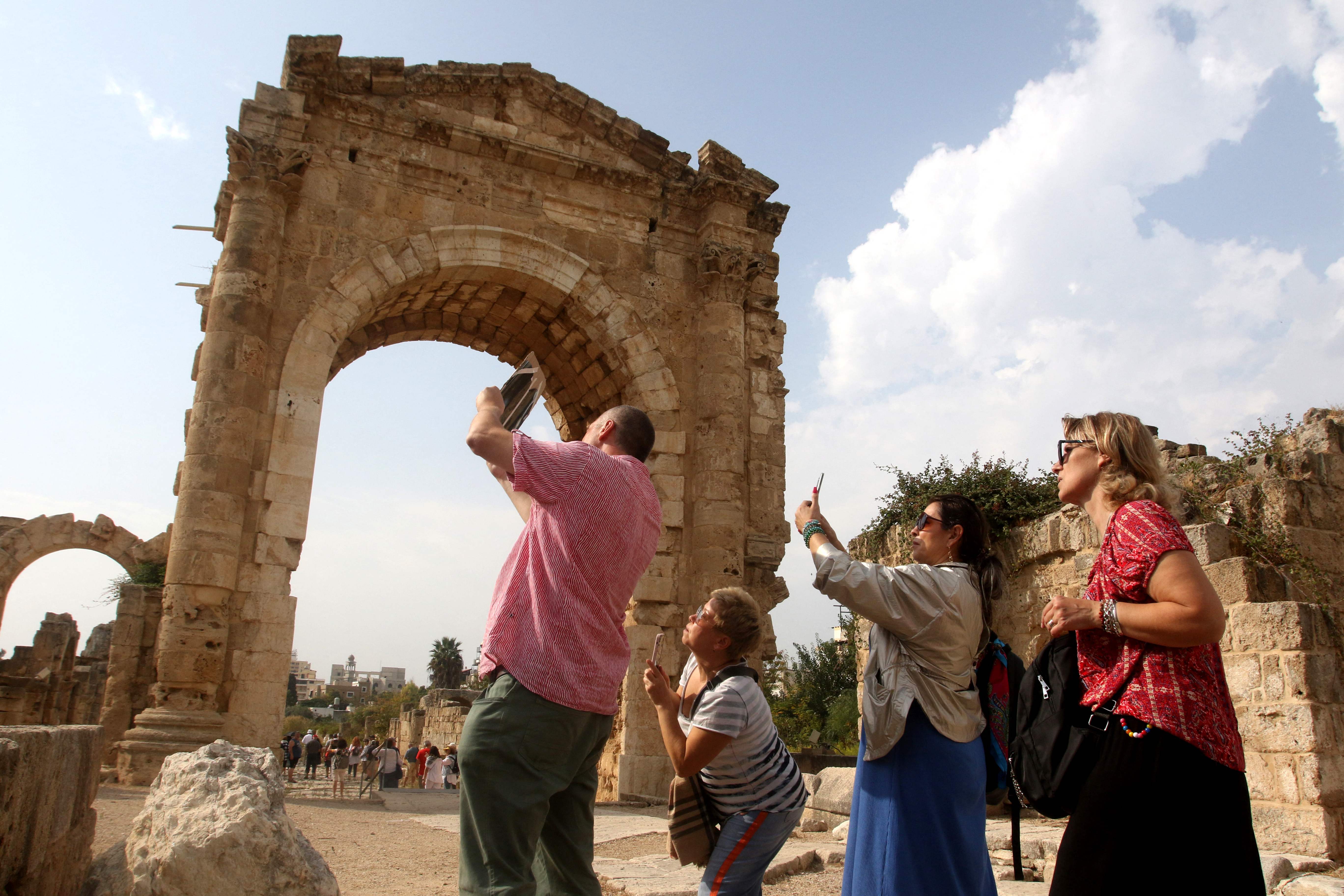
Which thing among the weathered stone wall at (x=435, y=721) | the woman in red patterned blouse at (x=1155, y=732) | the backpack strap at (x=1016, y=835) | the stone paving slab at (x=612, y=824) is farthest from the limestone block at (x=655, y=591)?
the weathered stone wall at (x=435, y=721)

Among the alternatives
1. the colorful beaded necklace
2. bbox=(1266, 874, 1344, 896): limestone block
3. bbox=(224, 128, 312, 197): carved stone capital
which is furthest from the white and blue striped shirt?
bbox=(224, 128, 312, 197): carved stone capital

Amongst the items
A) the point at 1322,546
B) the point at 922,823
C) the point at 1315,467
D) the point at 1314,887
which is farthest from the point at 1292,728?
the point at 922,823

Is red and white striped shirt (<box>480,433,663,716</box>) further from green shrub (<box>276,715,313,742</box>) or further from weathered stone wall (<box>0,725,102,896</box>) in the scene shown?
green shrub (<box>276,715,313,742</box>)

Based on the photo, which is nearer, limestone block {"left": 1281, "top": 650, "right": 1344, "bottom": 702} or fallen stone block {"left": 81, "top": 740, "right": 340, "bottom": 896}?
fallen stone block {"left": 81, "top": 740, "right": 340, "bottom": 896}

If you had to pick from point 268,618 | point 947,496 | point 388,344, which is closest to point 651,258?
point 388,344

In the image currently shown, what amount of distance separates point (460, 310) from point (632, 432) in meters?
8.57

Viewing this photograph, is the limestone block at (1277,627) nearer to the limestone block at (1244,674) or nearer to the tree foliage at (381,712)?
the limestone block at (1244,674)

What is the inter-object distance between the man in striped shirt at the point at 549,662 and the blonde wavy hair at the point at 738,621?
11.2 inches

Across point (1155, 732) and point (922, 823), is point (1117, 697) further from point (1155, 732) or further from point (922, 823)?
point (922, 823)

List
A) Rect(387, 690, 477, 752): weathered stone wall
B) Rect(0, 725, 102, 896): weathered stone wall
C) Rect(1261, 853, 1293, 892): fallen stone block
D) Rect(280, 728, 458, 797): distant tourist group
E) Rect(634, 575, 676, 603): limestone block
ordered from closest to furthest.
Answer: Rect(0, 725, 102, 896): weathered stone wall → Rect(1261, 853, 1293, 892): fallen stone block → Rect(634, 575, 676, 603): limestone block → Rect(280, 728, 458, 797): distant tourist group → Rect(387, 690, 477, 752): weathered stone wall

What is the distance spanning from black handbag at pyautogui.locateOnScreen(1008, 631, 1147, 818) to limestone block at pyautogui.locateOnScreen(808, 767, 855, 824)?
4.75 meters

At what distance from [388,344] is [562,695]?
957cm

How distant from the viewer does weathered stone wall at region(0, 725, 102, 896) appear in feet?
7.49

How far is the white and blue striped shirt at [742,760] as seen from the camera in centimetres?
264
